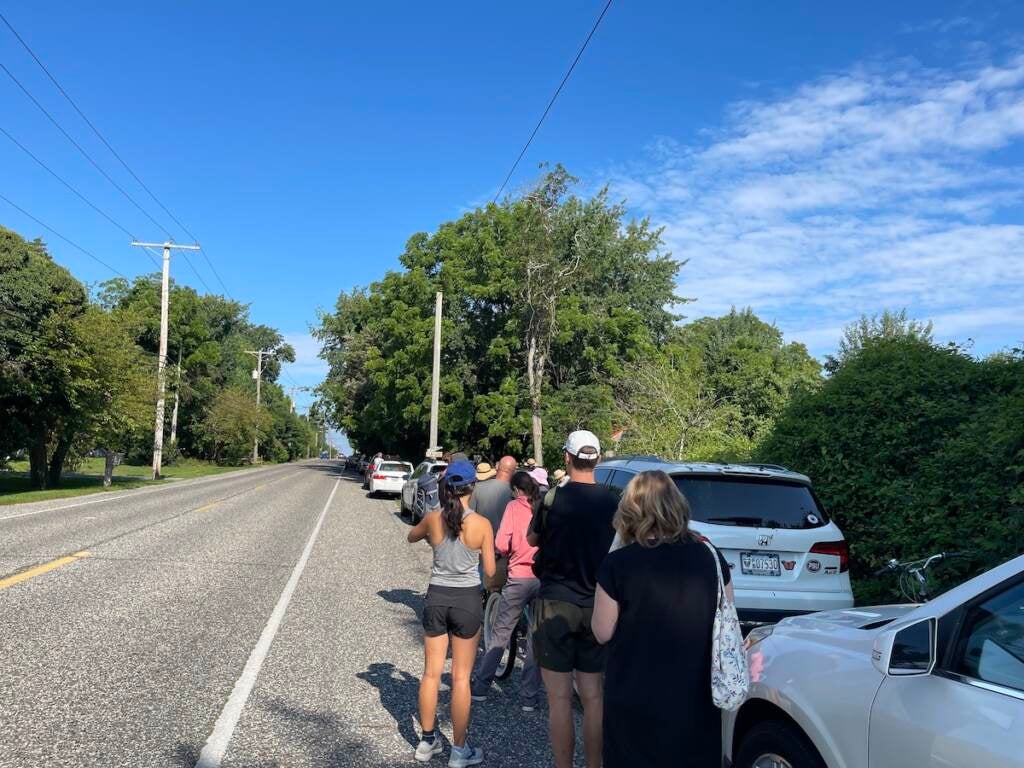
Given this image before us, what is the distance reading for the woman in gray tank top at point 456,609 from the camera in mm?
Answer: 4758

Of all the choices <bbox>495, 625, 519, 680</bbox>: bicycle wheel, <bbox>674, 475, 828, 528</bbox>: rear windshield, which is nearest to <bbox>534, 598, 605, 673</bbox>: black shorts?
<bbox>674, 475, 828, 528</bbox>: rear windshield

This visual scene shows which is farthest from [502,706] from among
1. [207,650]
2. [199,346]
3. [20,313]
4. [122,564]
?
[199,346]

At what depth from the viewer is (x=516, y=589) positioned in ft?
19.8

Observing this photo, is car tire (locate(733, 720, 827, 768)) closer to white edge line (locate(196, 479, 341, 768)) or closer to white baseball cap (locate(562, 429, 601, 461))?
white baseball cap (locate(562, 429, 601, 461))

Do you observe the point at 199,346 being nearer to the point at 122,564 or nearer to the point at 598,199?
the point at 598,199

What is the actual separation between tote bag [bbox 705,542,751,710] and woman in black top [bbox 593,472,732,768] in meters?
0.03

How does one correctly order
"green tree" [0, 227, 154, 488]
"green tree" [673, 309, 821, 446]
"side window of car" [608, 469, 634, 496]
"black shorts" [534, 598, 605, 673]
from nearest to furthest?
"black shorts" [534, 598, 605, 673] < "side window of car" [608, 469, 634, 496] < "green tree" [0, 227, 154, 488] < "green tree" [673, 309, 821, 446]

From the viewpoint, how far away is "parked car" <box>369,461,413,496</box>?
28.7m

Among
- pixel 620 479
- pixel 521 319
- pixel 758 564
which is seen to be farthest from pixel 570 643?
pixel 521 319

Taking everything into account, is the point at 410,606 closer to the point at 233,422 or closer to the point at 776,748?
the point at 776,748

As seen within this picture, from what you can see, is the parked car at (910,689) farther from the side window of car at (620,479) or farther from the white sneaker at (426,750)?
the side window of car at (620,479)

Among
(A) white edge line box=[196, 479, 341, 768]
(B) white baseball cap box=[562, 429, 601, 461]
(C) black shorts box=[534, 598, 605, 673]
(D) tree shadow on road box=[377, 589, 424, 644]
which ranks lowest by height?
(D) tree shadow on road box=[377, 589, 424, 644]

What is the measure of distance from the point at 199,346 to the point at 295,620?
73610mm

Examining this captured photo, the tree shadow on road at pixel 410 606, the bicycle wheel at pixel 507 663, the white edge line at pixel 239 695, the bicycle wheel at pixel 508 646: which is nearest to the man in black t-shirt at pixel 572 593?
the white edge line at pixel 239 695
